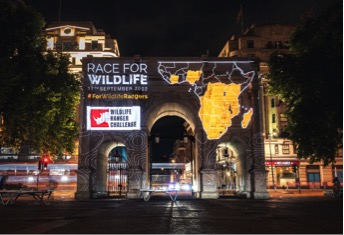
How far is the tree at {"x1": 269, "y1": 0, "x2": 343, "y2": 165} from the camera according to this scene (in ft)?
65.0

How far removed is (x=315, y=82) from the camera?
2058cm

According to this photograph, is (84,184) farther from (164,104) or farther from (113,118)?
(164,104)

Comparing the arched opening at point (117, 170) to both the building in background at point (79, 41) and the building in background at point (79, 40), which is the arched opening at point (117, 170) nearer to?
the building in background at point (79, 41)

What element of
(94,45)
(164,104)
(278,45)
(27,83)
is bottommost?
(27,83)

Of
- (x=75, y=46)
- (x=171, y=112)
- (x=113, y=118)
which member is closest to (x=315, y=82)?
(x=113, y=118)

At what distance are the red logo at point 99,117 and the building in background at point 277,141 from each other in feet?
102

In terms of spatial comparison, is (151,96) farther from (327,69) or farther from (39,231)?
(39,231)

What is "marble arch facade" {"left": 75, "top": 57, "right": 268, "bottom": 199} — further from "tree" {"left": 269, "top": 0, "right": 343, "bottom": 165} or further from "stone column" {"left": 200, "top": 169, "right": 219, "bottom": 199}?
"tree" {"left": 269, "top": 0, "right": 343, "bottom": 165}

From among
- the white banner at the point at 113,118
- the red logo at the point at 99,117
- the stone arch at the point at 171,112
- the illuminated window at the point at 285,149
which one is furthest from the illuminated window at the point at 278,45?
the red logo at the point at 99,117

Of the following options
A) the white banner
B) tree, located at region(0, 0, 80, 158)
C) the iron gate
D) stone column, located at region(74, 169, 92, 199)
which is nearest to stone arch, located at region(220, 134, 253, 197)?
the white banner

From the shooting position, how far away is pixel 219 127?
35469mm

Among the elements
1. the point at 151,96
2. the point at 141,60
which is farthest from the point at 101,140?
the point at 141,60

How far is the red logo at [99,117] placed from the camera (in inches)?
1396

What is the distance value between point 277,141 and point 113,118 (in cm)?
3993
